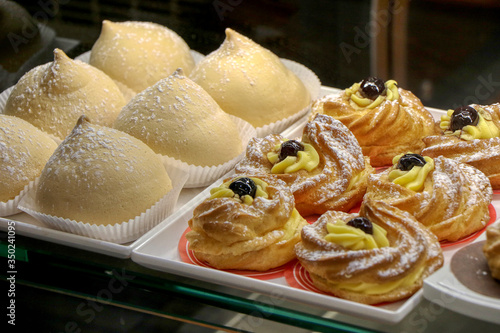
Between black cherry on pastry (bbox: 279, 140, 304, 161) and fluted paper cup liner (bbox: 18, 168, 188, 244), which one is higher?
black cherry on pastry (bbox: 279, 140, 304, 161)

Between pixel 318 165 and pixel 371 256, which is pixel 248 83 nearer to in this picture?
pixel 318 165

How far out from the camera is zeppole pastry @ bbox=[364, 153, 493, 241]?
6.06 ft

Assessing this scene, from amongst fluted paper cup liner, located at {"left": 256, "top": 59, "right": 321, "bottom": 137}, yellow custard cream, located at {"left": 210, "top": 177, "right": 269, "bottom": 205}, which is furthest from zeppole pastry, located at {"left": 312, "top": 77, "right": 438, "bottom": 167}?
yellow custard cream, located at {"left": 210, "top": 177, "right": 269, "bottom": 205}

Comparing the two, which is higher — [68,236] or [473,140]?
[473,140]

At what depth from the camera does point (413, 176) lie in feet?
6.36

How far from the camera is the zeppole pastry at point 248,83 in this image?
8.43 feet

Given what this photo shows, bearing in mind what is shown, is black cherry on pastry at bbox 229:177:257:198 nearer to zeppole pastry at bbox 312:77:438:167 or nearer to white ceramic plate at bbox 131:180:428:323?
white ceramic plate at bbox 131:180:428:323

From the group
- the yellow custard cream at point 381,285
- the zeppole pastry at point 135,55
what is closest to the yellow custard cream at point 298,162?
the yellow custard cream at point 381,285

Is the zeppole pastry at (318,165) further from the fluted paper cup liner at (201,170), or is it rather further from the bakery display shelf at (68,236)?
the bakery display shelf at (68,236)

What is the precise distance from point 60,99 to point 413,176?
52.4 inches

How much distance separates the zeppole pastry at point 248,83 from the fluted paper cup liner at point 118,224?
55 cm

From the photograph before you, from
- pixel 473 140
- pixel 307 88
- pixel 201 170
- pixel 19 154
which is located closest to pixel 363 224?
pixel 473 140

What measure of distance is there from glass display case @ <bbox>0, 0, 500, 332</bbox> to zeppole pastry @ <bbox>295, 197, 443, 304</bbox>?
0.17 ft

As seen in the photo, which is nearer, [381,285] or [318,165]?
[381,285]
